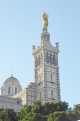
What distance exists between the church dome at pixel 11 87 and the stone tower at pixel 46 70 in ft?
20.6

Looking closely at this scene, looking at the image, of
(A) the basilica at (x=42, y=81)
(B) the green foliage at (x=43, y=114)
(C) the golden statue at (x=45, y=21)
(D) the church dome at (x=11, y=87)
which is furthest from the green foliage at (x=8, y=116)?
(C) the golden statue at (x=45, y=21)

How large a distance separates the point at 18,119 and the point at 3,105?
37322 millimetres

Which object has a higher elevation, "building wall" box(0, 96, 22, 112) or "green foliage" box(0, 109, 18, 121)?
"building wall" box(0, 96, 22, 112)

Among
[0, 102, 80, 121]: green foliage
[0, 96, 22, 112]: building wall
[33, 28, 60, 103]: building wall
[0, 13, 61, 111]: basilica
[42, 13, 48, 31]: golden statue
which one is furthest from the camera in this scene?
[42, 13, 48, 31]: golden statue

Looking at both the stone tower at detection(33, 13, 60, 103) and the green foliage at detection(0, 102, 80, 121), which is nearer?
the green foliage at detection(0, 102, 80, 121)

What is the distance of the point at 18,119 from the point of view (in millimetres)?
68062

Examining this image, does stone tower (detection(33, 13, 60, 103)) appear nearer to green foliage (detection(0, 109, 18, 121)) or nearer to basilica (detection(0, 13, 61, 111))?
basilica (detection(0, 13, 61, 111))

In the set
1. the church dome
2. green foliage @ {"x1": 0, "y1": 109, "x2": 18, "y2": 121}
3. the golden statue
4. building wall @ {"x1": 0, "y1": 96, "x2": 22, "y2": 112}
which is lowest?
green foliage @ {"x1": 0, "y1": 109, "x2": 18, "y2": 121}

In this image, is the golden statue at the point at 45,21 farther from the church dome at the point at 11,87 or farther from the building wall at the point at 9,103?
the building wall at the point at 9,103

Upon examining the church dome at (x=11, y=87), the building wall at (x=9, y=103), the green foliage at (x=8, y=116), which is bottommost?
the green foliage at (x=8, y=116)

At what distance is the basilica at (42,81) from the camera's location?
113200mm

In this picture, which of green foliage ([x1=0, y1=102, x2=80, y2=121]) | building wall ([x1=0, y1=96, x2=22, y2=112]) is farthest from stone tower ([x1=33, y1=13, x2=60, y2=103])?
green foliage ([x1=0, y1=102, x2=80, y2=121])

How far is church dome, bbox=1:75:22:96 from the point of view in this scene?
395 feet

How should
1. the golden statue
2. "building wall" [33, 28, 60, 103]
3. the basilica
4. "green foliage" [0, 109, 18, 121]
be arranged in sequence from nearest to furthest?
"green foliage" [0, 109, 18, 121]
the basilica
"building wall" [33, 28, 60, 103]
the golden statue
